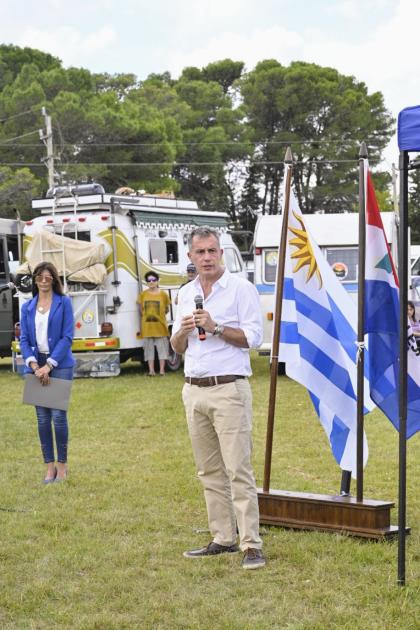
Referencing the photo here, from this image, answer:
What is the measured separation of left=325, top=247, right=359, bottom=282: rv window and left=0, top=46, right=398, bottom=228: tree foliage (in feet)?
86.9

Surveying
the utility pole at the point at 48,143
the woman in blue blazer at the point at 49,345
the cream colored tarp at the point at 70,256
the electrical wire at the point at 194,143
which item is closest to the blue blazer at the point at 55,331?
the woman in blue blazer at the point at 49,345

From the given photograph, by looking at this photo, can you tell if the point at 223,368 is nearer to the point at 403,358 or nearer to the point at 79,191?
the point at 403,358

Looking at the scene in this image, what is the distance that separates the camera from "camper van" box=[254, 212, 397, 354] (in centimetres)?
1781

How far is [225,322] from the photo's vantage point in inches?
240

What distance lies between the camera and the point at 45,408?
877 centimetres

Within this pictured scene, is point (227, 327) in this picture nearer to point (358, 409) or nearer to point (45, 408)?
point (358, 409)

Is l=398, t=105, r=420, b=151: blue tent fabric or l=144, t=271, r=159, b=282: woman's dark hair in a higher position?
l=398, t=105, r=420, b=151: blue tent fabric

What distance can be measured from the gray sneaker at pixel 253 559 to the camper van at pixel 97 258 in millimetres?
11566

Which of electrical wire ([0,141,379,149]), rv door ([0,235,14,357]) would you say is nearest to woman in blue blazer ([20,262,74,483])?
rv door ([0,235,14,357])

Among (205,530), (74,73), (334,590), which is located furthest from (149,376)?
(74,73)

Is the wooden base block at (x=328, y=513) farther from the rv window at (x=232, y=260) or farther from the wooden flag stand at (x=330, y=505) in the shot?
the rv window at (x=232, y=260)

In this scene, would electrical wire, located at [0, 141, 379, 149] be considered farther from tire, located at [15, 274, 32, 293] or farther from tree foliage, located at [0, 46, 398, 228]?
tire, located at [15, 274, 32, 293]

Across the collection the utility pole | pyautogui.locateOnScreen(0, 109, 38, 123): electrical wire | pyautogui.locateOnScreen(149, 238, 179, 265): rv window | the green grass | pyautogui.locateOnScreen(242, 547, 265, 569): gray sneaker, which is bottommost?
the green grass

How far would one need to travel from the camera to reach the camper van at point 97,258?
1747 cm
